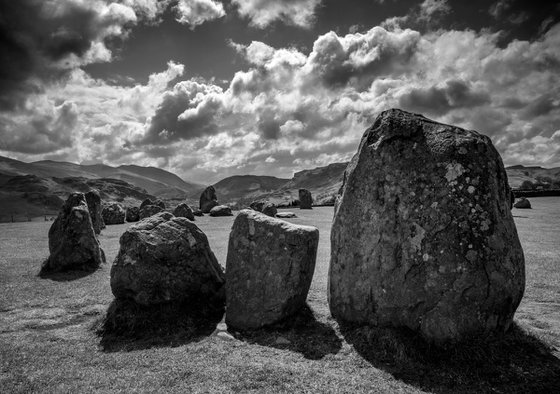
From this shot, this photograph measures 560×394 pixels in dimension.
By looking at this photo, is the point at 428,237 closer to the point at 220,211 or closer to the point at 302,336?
the point at 302,336

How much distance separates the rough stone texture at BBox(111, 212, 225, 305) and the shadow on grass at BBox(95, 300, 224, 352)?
0.86ft

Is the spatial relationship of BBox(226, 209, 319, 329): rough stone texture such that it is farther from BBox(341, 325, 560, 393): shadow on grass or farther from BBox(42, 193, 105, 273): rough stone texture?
BBox(42, 193, 105, 273): rough stone texture

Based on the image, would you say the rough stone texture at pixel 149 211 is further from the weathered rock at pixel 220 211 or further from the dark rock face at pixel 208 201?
the dark rock face at pixel 208 201

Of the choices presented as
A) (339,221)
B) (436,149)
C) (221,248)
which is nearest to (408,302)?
(339,221)

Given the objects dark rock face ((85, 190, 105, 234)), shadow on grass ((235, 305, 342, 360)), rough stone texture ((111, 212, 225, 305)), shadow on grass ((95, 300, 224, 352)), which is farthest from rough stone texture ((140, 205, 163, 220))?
shadow on grass ((235, 305, 342, 360))

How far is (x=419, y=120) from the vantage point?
8258 mm

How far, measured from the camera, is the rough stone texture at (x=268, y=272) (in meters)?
8.66

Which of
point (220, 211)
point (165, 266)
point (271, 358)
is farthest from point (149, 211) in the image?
point (271, 358)

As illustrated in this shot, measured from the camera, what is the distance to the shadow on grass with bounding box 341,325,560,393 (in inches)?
238

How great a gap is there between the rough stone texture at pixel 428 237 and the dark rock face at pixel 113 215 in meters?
38.1

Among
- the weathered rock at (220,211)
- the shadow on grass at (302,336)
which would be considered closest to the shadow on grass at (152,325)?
the shadow on grass at (302,336)

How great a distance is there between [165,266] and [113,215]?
35363 millimetres

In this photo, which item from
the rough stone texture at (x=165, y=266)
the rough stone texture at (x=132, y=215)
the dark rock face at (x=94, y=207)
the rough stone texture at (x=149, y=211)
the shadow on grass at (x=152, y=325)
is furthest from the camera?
the rough stone texture at (x=132, y=215)

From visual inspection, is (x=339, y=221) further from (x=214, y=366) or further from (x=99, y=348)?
(x=99, y=348)
